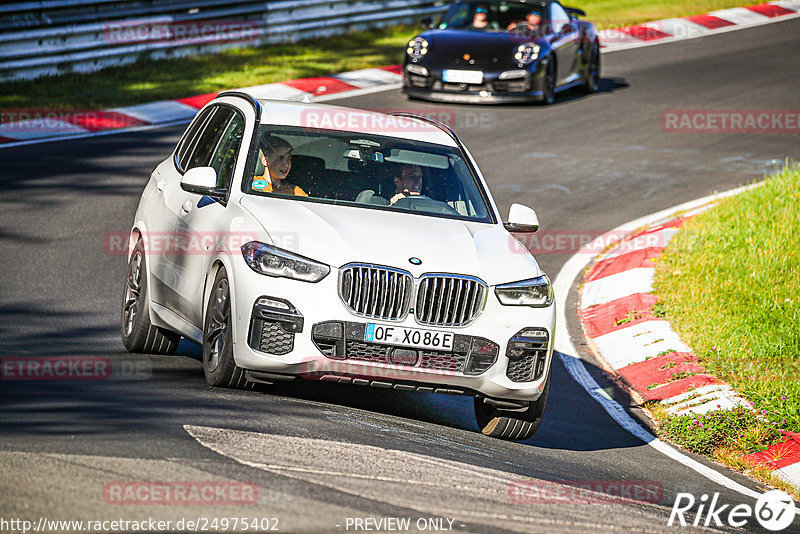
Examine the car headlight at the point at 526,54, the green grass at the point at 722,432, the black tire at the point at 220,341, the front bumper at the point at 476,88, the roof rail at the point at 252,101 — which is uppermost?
the roof rail at the point at 252,101

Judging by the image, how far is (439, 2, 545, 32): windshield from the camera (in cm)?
1988

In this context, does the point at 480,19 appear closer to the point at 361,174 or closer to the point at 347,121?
the point at 347,121

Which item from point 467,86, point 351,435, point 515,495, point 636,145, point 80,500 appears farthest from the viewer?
point 467,86

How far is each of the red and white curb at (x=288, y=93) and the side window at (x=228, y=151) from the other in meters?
5.25

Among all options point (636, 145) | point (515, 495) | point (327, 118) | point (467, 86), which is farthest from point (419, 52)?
point (515, 495)

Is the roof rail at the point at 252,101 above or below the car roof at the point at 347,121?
above

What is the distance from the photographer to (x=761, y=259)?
11.7 m

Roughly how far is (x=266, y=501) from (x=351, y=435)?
143 centimetres

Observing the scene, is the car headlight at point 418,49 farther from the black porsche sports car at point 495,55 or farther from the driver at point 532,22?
the driver at point 532,22

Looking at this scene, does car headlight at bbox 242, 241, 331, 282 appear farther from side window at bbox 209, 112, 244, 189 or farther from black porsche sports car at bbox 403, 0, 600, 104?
black porsche sports car at bbox 403, 0, 600, 104

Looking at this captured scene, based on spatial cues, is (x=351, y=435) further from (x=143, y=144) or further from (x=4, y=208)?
(x=143, y=144)

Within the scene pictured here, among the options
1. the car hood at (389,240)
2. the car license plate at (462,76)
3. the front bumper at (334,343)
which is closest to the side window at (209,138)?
the car hood at (389,240)

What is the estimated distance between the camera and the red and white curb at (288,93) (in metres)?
16.1

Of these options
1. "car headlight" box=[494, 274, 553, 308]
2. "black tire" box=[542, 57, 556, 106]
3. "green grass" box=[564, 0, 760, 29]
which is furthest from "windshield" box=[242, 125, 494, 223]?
"green grass" box=[564, 0, 760, 29]
